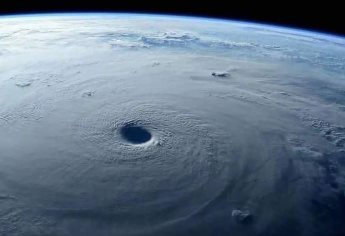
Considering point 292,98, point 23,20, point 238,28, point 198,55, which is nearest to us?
point 292,98

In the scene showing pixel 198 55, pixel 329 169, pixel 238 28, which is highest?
pixel 238 28

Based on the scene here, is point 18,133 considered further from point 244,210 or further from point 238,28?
point 238,28

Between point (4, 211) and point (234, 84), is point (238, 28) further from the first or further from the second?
point (4, 211)

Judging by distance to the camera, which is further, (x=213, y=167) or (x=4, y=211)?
(x=213, y=167)

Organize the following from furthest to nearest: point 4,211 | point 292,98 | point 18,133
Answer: point 292,98 < point 18,133 < point 4,211

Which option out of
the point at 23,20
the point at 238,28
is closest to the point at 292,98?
the point at 238,28

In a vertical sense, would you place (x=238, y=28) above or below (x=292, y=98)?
above
